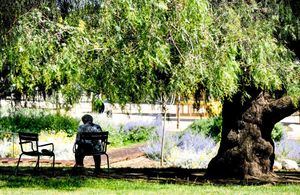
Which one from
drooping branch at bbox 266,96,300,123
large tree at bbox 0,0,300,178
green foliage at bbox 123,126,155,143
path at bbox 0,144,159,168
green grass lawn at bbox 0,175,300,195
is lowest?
path at bbox 0,144,159,168

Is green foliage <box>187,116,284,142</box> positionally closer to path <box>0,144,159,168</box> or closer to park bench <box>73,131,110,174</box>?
path <box>0,144,159,168</box>

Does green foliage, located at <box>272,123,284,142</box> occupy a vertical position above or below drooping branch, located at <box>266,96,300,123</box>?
below

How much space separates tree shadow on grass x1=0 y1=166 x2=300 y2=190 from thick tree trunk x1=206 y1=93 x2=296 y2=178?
28cm

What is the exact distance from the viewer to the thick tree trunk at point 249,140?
38.0 feet

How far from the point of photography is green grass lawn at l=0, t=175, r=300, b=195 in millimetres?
9672

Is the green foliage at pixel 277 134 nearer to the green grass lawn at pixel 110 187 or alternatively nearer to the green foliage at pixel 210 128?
the green foliage at pixel 210 128

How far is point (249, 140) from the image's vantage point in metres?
11.6

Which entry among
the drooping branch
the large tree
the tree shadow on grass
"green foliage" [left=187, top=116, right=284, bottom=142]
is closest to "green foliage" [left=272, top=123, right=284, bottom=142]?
"green foliage" [left=187, top=116, right=284, bottom=142]

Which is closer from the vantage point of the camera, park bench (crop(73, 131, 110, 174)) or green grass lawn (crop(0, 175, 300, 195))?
green grass lawn (crop(0, 175, 300, 195))

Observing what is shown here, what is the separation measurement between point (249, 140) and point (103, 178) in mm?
2954

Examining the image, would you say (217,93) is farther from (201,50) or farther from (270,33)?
(270,33)

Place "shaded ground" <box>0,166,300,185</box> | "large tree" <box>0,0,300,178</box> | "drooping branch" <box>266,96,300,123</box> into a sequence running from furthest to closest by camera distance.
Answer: "shaded ground" <box>0,166,300,185</box>
"drooping branch" <box>266,96,300,123</box>
"large tree" <box>0,0,300,178</box>

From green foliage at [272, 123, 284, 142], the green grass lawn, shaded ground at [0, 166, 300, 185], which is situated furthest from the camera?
green foliage at [272, 123, 284, 142]

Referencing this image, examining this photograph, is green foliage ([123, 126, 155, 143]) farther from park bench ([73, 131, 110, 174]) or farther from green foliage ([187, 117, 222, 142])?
park bench ([73, 131, 110, 174])
